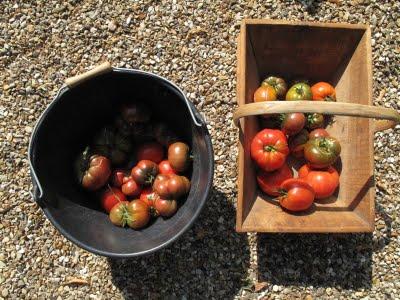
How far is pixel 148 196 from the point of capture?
88.0 inches

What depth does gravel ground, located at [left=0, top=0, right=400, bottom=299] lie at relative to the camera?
2.53 meters

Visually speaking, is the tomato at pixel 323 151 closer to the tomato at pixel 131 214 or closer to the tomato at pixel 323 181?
the tomato at pixel 323 181

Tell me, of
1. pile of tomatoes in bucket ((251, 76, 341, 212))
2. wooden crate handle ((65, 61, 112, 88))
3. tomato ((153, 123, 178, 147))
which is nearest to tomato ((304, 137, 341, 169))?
pile of tomatoes in bucket ((251, 76, 341, 212))

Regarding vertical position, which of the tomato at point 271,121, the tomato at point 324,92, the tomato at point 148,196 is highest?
the tomato at point 324,92

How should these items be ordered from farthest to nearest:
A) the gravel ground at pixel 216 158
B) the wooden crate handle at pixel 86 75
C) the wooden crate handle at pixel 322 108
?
the gravel ground at pixel 216 158 → the wooden crate handle at pixel 86 75 → the wooden crate handle at pixel 322 108

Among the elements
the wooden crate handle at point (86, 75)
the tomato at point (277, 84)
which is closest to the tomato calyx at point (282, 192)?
the tomato at point (277, 84)

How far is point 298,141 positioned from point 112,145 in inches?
35.8

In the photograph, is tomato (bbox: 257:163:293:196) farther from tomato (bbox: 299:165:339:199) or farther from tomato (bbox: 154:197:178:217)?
tomato (bbox: 154:197:178:217)

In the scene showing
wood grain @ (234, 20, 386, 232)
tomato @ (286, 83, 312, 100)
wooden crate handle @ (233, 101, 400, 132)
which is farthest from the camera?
tomato @ (286, 83, 312, 100)

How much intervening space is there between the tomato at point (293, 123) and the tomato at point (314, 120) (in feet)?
0.23

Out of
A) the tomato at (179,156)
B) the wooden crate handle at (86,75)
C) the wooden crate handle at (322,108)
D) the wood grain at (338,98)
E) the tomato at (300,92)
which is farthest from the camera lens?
the tomato at (300,92)

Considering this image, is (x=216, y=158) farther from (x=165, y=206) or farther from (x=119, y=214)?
(x=119, y=214)

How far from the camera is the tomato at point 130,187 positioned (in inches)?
88.8

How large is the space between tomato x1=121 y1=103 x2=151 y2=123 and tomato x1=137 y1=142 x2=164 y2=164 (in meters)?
0.13
